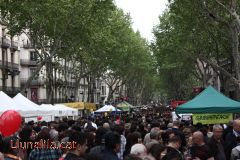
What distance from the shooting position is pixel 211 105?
14266mm

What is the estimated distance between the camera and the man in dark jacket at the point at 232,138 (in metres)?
10.5

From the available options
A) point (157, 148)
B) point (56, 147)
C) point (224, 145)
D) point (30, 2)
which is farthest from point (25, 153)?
point (30, 2)

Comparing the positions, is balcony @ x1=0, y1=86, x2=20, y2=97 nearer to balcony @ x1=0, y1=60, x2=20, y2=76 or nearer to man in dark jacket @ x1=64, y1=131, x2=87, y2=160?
balcony @ x1=0, y1=60, x2=20, y2=76

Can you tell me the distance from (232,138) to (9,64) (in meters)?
47.9

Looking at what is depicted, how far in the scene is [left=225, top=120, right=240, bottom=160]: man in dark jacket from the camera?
1048 centimetres

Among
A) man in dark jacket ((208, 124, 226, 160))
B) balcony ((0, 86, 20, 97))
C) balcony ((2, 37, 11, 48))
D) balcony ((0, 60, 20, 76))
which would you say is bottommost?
man in dark jacket ((208, 124, 226, 160))

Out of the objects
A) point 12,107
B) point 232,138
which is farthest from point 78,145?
point 12,107

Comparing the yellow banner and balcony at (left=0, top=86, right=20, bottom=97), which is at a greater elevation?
balcony at (left=0, top=86, right=20, bottom=97)

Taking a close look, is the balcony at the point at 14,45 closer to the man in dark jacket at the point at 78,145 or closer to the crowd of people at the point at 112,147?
the crowd of people at the point at 112,147

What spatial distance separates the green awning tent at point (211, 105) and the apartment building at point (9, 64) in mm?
38621

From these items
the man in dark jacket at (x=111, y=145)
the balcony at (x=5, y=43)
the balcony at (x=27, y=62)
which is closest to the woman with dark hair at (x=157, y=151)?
the man in dark jacket at (x=111, y=145)

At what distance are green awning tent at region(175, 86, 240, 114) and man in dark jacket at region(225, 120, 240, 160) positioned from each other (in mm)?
3176

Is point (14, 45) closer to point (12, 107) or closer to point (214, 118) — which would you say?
point (12, 107)

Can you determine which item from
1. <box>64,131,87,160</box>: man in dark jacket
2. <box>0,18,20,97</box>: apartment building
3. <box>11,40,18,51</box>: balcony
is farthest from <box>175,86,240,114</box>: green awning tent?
<box>11,40,18,51</box>: balcony
